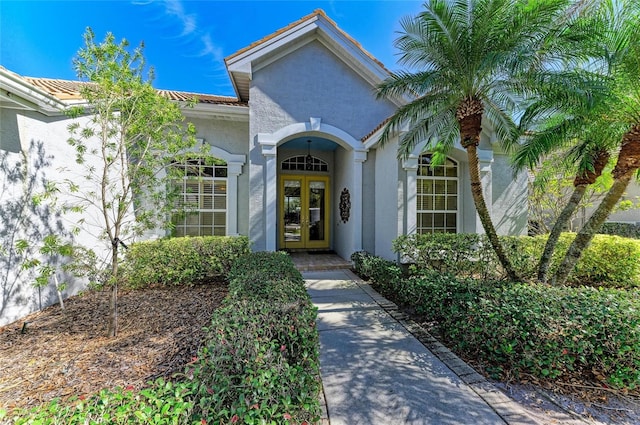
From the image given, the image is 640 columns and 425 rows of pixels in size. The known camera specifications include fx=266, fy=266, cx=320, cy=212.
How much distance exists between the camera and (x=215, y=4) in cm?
859

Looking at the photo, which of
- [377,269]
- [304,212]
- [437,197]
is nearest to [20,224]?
[377,269]

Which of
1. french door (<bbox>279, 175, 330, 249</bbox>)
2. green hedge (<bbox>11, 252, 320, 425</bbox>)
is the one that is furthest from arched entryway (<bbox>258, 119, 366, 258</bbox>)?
green hedge (<bbox>11, 252, 320, 425</bbox>)

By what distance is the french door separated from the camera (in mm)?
11750

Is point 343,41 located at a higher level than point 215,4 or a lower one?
lower

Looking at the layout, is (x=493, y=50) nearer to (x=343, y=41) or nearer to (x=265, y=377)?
(x=343, y=41)

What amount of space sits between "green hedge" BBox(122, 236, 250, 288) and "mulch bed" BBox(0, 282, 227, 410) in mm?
721

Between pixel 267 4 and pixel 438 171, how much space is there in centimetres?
804

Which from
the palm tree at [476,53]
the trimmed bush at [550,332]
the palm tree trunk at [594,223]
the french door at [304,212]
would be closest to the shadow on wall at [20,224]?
the trimmed bush at [550,332]

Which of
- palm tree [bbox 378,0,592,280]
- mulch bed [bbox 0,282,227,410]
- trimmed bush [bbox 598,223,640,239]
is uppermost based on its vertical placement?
palm tree [bbox 378,0,592,280]

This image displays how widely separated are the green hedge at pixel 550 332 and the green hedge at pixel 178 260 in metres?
5.38

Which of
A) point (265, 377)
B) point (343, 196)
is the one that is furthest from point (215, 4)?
point (265, 377)

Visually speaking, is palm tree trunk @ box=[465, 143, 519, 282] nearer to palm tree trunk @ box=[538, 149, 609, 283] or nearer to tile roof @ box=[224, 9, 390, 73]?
palm tree trunk @ box=[538, 149, 609, 283]

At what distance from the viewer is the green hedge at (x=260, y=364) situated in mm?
1860

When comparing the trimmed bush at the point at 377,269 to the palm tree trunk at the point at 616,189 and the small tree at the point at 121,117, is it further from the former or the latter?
the small tree at the point at 121,117
